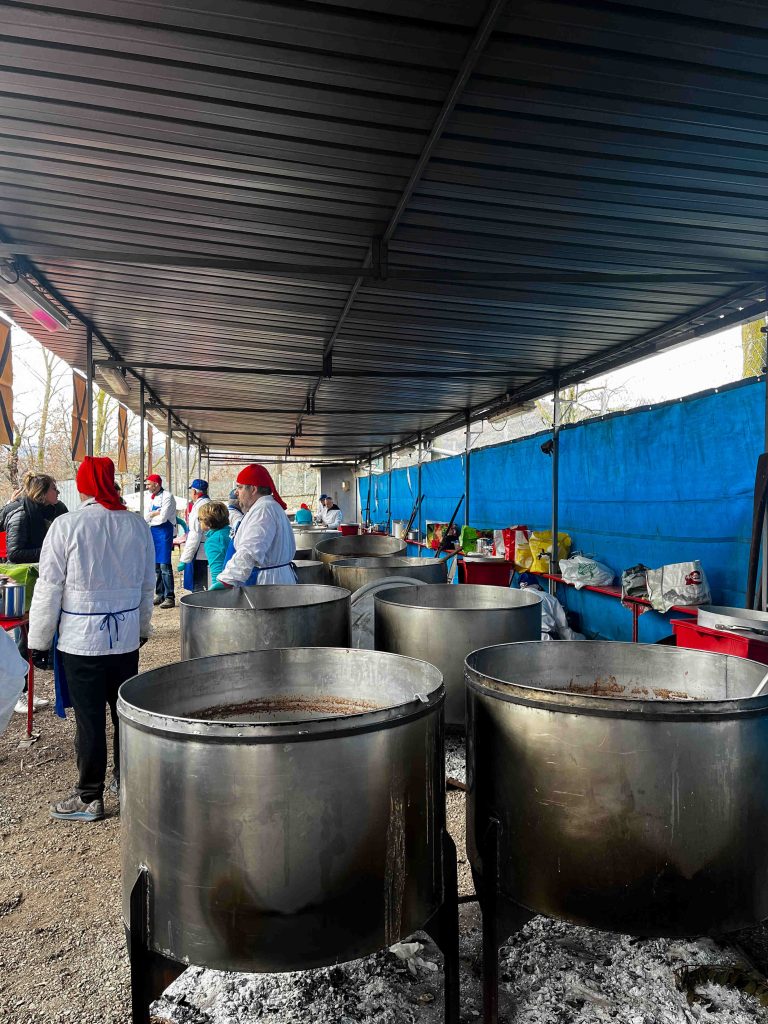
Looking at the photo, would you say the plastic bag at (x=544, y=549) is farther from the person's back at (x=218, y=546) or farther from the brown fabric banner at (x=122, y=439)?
the brown fabric banner at (x=122, y=439)

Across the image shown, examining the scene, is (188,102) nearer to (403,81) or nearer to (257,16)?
(257,16)

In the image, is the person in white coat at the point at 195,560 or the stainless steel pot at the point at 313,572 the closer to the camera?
the stainless steel pot at the point at 313,572

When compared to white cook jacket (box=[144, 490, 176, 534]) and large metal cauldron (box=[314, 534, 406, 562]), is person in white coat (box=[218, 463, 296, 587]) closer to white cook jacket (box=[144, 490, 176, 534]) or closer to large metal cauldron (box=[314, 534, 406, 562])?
large metal cauldron (box=[314, 534, 406, 562])

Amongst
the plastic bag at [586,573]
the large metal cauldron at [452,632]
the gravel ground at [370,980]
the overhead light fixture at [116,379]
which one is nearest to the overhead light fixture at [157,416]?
the overhead light fixture at [116,379]

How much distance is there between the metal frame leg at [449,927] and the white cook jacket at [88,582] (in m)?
2.30

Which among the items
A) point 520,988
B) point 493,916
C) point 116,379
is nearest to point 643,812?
point 493,916

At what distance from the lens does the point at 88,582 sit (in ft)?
11.6

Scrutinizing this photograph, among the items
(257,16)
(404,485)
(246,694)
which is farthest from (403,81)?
(404,485)

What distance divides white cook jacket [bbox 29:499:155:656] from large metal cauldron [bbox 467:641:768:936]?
8.11 feet

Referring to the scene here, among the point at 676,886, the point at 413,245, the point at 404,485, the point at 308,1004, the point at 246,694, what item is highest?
the point at 413,245

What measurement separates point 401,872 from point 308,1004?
2.61 feet

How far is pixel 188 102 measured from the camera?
9.72 ft

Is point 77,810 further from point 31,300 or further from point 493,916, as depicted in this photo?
point 31,300

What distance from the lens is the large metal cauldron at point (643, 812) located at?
1881 millimetres
